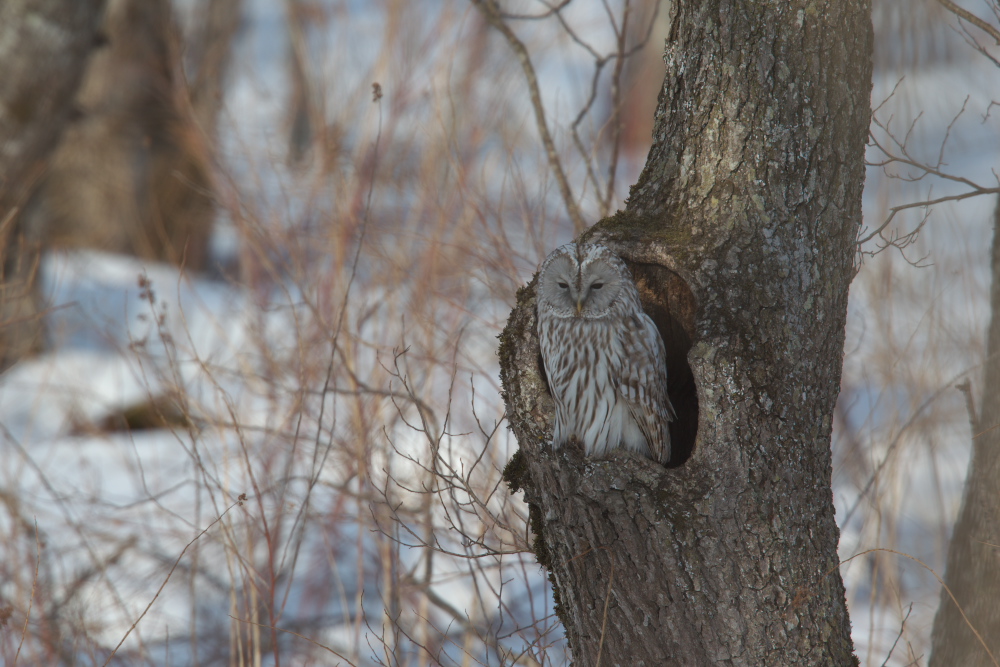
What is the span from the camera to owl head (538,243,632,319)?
7.36 ft

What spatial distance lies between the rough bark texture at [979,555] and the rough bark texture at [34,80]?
486cm

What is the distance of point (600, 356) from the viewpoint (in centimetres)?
238

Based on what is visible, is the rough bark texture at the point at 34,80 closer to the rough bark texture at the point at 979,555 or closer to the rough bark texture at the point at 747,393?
the rough bark texture at the point at 747,393

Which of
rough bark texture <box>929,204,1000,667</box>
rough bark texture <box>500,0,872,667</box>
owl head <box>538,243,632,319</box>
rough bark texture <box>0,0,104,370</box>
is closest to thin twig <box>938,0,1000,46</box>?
rough bark texture <box>500,0,872,667</box>

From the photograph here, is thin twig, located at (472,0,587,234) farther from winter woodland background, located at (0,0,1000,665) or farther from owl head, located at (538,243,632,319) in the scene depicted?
owl head, located at (538,243,632,319)

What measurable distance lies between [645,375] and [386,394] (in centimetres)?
82

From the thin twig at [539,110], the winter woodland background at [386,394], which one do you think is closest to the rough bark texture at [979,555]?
the winter woodland background at [386,394]

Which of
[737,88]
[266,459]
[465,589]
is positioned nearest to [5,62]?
[266,459]

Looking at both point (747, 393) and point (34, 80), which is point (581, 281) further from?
point (34, 80)

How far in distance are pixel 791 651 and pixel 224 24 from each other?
9906 mm

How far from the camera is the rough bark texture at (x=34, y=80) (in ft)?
15.6

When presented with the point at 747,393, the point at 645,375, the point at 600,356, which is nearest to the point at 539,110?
the point at 600,356

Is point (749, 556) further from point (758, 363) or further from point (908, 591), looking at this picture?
point (908, 591)

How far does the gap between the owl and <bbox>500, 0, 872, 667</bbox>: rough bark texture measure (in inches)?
10.3
